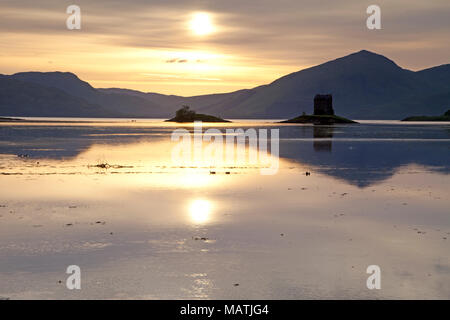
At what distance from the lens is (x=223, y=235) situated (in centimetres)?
1978

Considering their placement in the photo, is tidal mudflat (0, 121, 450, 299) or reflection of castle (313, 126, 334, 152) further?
reflection of castle (313, 126, 334, 152)

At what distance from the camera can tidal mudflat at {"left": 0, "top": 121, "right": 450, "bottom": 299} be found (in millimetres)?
14164

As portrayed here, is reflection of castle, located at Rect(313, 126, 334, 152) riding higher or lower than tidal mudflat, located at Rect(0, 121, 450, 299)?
higher

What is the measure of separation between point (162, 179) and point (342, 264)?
21867 mm

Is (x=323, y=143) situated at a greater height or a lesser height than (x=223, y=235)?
greater

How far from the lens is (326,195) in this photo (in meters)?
29.9

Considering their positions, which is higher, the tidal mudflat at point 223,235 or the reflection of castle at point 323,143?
the reflection of castle at point 323,143

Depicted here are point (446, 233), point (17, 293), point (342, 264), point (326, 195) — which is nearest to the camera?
point (17, 293)

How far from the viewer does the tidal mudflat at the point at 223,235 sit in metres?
14.2

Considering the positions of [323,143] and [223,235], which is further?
[323,143]

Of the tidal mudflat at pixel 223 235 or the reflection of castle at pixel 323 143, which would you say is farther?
the reflection of castle at pixel 323 143

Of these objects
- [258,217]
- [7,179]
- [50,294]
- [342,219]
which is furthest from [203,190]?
[50,294]
